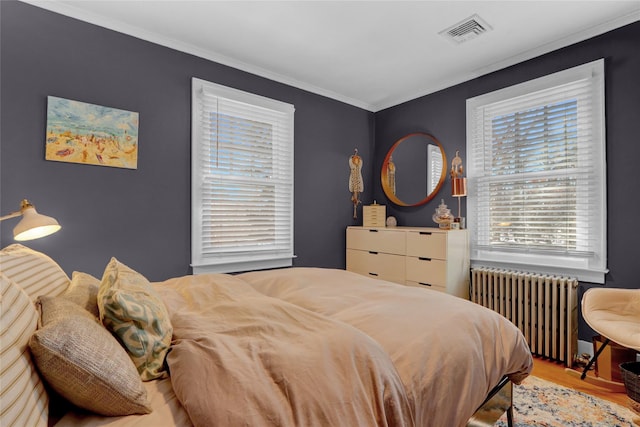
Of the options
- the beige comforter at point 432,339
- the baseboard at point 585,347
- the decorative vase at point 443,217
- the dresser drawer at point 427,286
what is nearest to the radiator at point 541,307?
the baseboard at point 585,347

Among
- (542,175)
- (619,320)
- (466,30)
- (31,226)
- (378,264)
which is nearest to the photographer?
(31,226)

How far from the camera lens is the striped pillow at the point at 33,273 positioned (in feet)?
3.80

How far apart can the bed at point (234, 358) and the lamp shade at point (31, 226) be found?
153 mm

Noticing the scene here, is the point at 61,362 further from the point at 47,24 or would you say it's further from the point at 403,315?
the point at 47,24

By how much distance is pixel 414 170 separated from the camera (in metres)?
3.88

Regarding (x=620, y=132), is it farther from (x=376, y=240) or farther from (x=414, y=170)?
(x=376, y=240)

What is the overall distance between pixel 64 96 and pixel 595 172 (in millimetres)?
4032

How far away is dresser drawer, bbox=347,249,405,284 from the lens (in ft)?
11.2

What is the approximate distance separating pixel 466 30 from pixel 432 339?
2.45 metres

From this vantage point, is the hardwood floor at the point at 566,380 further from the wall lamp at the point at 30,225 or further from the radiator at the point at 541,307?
the wall lamp at the point at 30,225

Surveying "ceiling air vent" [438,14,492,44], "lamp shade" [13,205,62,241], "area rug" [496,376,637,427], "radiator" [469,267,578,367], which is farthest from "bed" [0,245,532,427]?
"ceiling air vent" [438,14,492,44]

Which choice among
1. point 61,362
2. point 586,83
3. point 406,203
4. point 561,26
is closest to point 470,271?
point 406,203

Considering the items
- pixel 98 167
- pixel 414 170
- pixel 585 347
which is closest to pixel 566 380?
pixel 585 347

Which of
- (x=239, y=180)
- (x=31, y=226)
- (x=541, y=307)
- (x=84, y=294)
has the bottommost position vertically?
(x=541, y=307)
